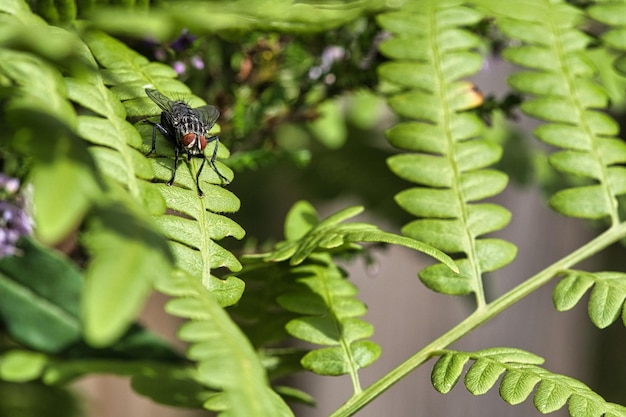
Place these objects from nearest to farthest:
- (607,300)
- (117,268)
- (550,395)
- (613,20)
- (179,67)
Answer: (117,268)
(550,395)
(607,300)
(179,67)
(613,20)

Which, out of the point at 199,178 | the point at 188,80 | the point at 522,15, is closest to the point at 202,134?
the point at 199,178

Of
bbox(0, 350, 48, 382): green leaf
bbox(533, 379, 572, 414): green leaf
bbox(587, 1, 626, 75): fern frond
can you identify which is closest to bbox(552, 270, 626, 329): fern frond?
bbox(533, 379, 572, 414): green leaf

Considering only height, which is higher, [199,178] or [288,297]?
[199,178]

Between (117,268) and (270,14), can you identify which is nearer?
(117,268)

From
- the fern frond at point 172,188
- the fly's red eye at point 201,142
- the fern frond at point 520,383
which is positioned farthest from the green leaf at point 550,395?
the fly's red eye at point 201,142

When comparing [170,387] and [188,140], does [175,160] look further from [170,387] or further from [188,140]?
[170,387]

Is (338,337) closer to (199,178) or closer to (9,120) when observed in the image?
(199,178)

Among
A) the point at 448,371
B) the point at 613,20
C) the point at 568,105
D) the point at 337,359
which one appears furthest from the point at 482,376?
the point at 613,20

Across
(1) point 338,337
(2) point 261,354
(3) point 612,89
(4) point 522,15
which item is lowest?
(2) point 261,354
